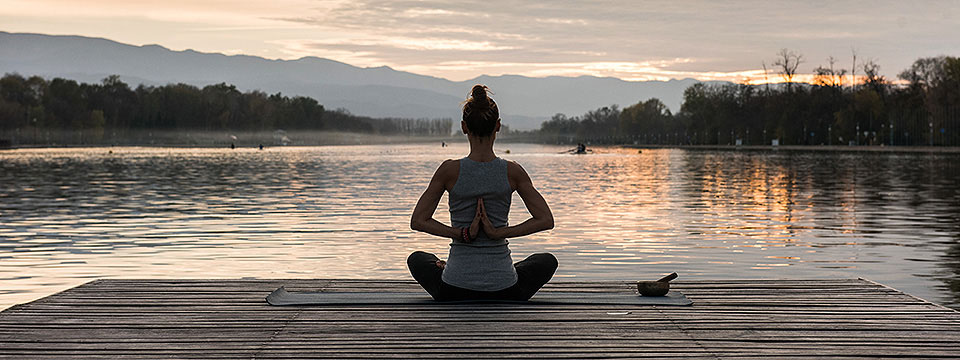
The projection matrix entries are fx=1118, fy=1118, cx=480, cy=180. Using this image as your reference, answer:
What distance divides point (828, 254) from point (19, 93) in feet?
622

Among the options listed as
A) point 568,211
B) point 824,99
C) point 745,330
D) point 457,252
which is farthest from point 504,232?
point 824,99

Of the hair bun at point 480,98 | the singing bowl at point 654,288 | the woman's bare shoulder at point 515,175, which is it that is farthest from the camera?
the singing bowl at point 654,288

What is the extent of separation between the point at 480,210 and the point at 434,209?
1.04 feet

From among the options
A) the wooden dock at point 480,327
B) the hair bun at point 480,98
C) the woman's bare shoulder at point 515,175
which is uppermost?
the hair bun at point 480,98

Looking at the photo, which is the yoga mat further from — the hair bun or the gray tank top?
the hair bun

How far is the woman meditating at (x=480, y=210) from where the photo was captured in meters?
7.56

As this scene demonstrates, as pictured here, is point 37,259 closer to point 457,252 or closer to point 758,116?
point 457,252

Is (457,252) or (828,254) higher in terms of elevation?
(457,252)

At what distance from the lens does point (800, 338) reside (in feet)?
23.4

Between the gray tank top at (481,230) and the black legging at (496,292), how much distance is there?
0.41ft

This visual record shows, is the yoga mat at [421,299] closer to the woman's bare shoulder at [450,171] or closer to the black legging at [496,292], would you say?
the black legging at [496,292]

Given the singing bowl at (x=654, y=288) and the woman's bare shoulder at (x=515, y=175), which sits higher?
the woman's bare shoulder at (x=515, y=175)

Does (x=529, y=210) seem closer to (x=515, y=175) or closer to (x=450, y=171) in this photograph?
(x=515, y=175)

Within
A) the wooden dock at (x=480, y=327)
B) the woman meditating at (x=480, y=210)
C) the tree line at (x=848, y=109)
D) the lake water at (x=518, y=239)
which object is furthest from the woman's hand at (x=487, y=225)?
the tree line at (x=848, y=109)
